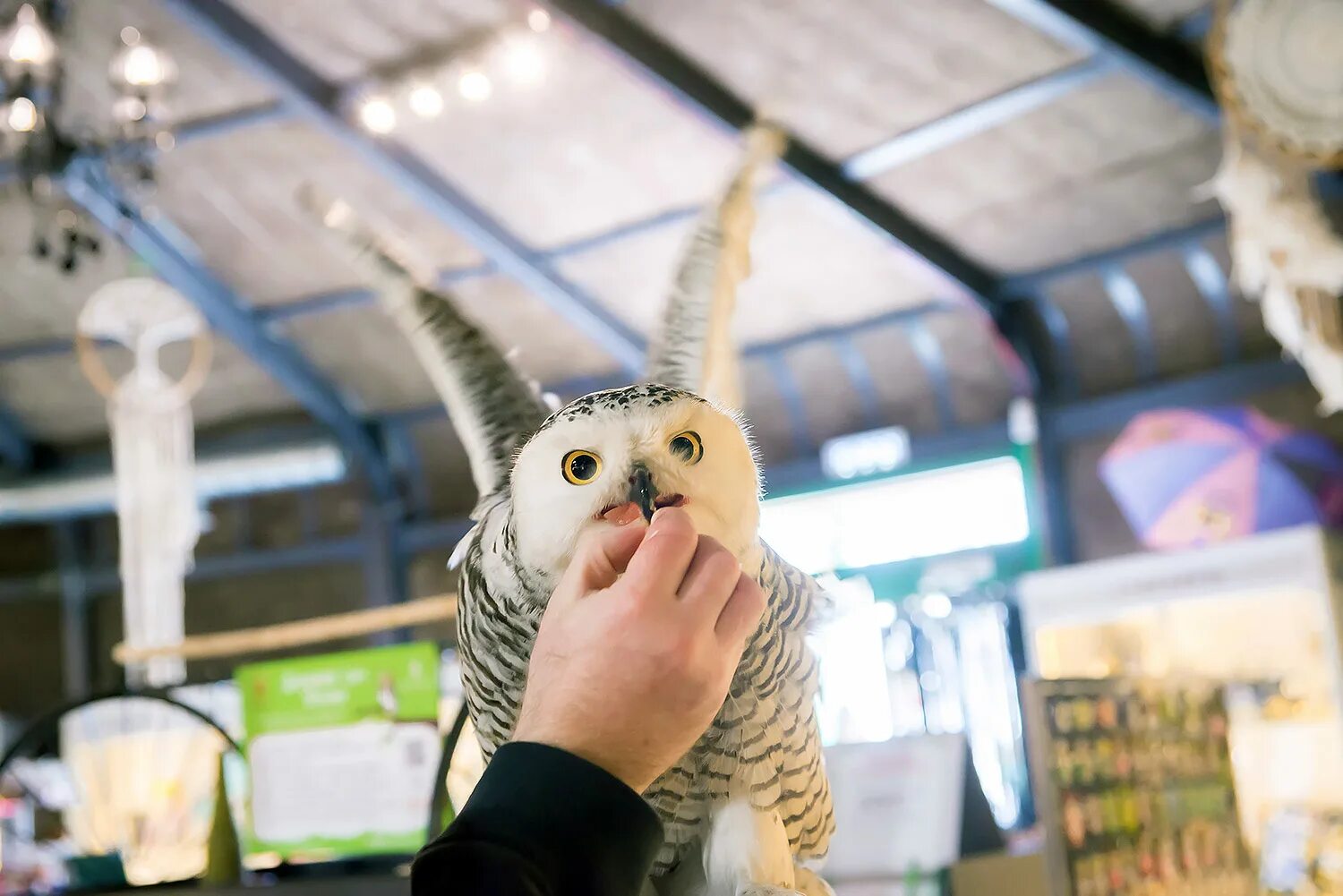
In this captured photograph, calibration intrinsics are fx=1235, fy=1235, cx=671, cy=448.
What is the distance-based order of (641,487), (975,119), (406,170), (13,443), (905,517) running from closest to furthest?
(641,487) → (975,119) → (406,170) → (905,517) → (13,443)

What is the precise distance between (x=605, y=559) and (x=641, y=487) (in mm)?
84

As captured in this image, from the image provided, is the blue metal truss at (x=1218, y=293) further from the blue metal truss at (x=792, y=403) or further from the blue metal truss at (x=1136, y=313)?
the blue metal truss at (x=792, y=403)

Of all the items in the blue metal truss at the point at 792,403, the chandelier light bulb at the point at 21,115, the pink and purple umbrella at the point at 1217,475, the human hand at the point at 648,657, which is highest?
the chandelier light bulb at the point at 21,115

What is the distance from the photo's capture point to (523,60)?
19.7 feet

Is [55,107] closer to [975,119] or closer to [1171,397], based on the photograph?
[975,119]

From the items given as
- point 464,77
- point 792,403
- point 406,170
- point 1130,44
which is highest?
point 464,77

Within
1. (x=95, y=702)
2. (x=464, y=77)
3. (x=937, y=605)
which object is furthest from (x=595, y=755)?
(x=937, y=605)

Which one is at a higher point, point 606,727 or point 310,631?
point 310,631

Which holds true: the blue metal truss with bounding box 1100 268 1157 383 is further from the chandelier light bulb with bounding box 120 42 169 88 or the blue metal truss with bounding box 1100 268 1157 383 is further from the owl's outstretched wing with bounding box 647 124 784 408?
the owl's outstretched wing with bounding box 647 124 784 408

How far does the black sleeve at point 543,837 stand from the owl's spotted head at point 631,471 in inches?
6.0

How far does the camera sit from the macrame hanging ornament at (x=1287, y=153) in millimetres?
3139

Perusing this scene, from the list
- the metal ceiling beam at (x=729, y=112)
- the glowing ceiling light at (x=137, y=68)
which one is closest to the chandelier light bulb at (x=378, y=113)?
the metal ceiling beam at (x=729, y=112)

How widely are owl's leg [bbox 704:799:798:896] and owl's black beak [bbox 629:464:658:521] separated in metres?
0.20

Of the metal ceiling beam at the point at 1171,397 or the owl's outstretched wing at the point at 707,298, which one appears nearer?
the owl's outstretched wing at the point at 707,298
